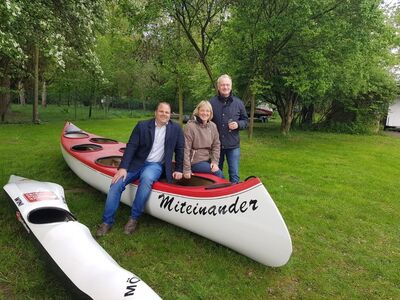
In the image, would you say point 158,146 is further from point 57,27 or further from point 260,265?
point 57,27

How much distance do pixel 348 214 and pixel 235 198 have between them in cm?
301

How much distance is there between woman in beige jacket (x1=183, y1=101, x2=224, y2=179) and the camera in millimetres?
5071

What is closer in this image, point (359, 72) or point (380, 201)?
point (380, 201)

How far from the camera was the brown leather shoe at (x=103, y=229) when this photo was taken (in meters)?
4.70

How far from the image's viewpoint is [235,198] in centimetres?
392

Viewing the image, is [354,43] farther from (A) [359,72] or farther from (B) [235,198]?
(B) [235,198]

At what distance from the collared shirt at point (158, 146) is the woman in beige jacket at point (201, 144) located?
1.11 ft

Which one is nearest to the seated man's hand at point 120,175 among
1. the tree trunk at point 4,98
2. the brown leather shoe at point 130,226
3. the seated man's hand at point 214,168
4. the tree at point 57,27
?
the brown leather shoe at point 130,226

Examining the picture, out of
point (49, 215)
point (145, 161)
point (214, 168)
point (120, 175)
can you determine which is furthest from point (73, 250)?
point (214, 168)

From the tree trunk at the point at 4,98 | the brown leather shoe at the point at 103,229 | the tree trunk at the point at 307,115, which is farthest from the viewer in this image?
the tree trunk at the point at 307,115

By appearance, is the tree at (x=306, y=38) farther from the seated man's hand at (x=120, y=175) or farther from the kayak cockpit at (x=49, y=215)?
the kayak cockpit at (x=49, y=215)

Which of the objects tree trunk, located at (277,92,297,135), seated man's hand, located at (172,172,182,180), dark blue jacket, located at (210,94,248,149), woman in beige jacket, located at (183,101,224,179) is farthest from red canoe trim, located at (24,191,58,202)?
tree trunk, located at (277,92,297,135)

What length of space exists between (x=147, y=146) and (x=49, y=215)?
1.54 metres

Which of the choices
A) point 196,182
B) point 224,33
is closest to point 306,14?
point 224,33
